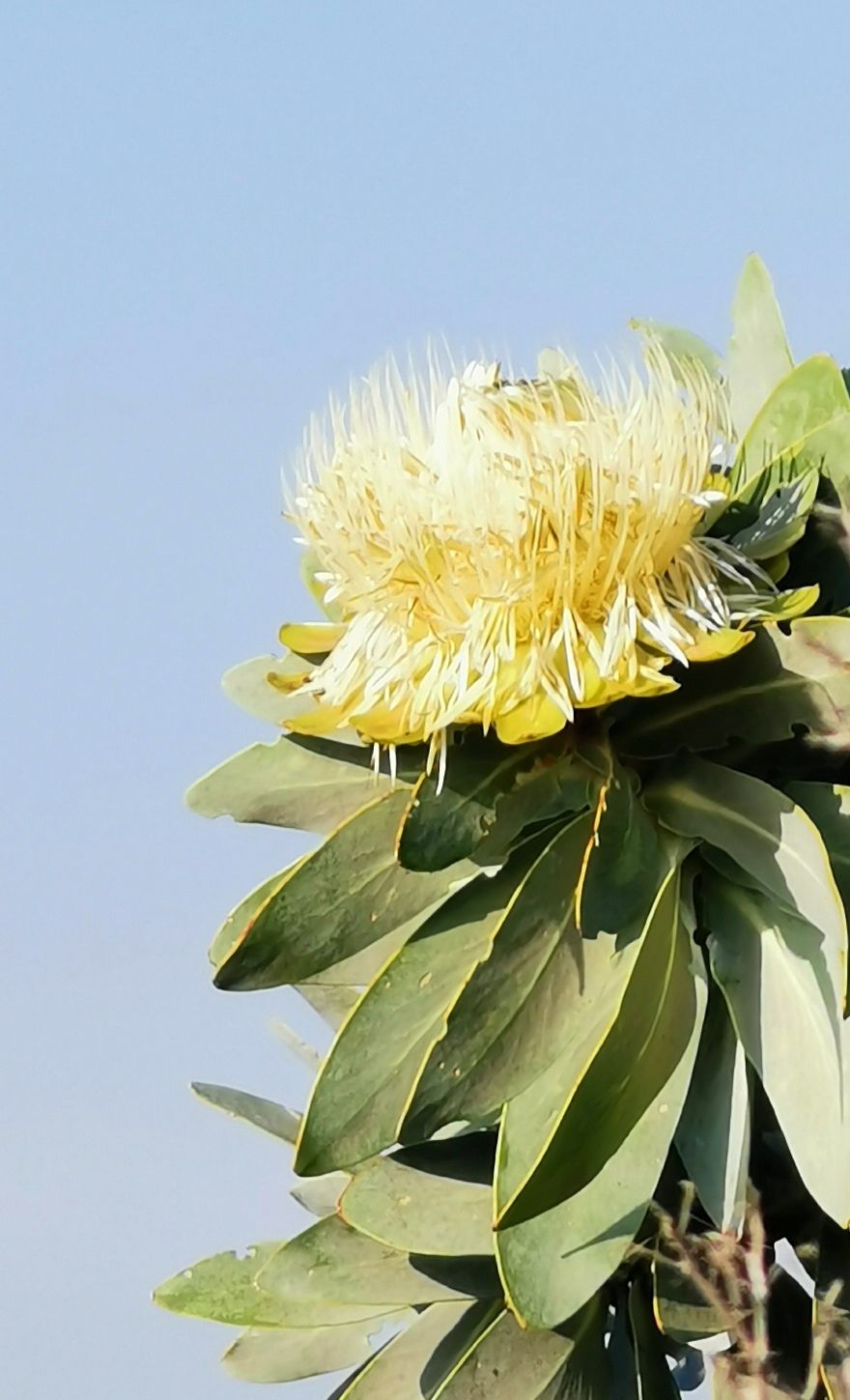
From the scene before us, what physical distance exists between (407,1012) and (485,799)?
19 cm

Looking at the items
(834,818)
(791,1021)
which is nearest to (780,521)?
(834,818)

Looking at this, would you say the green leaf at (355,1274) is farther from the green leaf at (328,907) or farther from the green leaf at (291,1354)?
the green leaf at (328,907)

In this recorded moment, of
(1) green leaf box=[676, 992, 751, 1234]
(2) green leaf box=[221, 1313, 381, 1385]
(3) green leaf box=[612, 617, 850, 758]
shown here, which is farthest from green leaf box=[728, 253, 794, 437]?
(2) green leaf box=[221, 1313, 381, 1385]

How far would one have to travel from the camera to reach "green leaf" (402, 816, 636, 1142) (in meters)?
1.51

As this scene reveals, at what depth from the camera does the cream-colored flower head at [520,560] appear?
1.50 m

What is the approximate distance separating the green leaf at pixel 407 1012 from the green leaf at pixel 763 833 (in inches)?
4.4

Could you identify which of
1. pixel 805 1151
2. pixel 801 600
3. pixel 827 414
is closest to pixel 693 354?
pixel 827 414

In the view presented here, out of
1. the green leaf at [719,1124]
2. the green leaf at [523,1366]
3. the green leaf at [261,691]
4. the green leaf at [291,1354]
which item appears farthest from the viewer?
the green leaf at [291,1354]

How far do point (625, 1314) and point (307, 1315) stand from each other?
0.98ft

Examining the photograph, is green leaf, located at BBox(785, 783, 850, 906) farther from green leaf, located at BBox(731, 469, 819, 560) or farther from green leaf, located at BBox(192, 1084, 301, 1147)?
green leaf, located at BBox(192, 1084, 301, 1147)

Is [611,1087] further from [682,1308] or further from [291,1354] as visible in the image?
[291,1354]

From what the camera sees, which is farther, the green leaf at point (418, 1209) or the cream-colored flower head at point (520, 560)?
the green leaf at point (418, 1209)

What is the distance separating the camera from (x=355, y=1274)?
1.75m

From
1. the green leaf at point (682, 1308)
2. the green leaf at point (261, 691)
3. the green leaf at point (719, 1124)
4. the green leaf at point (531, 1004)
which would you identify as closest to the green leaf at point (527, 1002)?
the green leaf at point (531, 1004)
